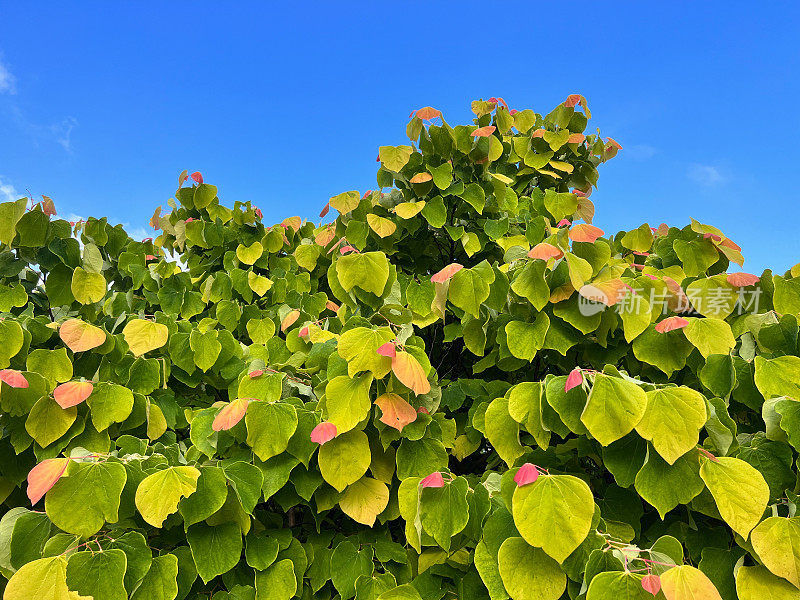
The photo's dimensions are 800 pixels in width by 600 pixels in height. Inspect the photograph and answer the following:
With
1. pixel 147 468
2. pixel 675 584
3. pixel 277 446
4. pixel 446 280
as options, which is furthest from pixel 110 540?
pixel 675 584

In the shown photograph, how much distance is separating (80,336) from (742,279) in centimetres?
245

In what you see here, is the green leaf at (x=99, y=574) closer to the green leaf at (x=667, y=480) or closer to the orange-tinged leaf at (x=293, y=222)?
the green leaf at (x=667, y=480)

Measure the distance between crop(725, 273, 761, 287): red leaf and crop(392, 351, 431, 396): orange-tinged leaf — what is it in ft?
4.01

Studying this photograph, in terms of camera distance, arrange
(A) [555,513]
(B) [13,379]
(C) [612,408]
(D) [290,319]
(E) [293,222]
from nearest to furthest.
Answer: (A) [555,513] → (C) [612,408] → (B) [13,379] → (D) [290,319] → (E) [293,222]

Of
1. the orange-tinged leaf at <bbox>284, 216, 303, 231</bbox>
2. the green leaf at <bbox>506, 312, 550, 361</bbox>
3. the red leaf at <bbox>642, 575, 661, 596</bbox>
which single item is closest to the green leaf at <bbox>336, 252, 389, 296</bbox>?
the green leaf at <bbox>506, 312, 550, 361</bbox>

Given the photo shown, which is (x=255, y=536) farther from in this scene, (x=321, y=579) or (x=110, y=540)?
(x=110, y=540)

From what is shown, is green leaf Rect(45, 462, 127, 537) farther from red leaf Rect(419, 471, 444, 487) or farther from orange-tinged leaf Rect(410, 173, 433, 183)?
orange-tinged leaf Rect(410, 173, 433, 183)

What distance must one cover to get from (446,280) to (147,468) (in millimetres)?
1078

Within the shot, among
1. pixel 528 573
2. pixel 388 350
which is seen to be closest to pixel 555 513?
pixel 528 573

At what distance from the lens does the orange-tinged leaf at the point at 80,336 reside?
80.1 inches

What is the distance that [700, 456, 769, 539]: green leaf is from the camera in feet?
4.40

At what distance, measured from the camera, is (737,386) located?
1.74 m

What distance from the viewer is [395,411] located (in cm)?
162

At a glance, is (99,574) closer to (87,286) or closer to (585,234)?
(87,286)
